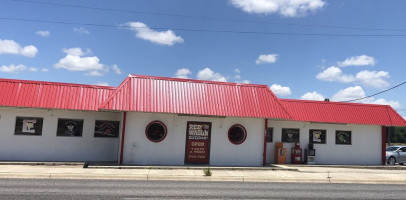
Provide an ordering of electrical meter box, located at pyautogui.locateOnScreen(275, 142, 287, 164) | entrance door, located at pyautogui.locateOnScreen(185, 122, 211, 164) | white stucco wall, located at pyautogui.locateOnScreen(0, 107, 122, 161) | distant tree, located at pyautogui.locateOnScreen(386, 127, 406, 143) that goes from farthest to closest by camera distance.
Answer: distant tree, located at pyautogui.locateOnScreen(386, 127, 406, 143) → electrical meter box, located at pyautogui.locateOnScreen(275, 142, 287, 164) → entrance door, located at pyautogui.locateOnScreen(185, 122, 211, 164) → white stucco wall, located at pyautogui.locateOnScreen(0, 107, 122, 161)

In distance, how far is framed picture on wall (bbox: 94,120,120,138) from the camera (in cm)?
1903

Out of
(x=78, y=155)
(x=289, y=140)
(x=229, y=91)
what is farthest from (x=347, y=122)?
(x=78, y=155)

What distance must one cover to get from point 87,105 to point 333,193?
41.9ft

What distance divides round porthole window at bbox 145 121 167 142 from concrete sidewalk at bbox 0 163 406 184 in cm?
187

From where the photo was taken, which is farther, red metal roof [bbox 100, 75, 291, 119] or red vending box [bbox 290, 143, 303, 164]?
red vending box [bbox 290, 143, 303, 164]

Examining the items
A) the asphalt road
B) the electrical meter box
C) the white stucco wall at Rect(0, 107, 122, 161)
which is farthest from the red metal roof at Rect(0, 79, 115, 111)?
the electrical meter box

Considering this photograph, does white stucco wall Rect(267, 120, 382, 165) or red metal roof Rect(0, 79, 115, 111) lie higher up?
red metal roof Rect(0, 79, 115, 111)

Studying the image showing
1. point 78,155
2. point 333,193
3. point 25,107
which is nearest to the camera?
point 333,193

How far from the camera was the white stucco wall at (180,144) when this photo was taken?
17641 mm

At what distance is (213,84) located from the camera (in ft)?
64.4

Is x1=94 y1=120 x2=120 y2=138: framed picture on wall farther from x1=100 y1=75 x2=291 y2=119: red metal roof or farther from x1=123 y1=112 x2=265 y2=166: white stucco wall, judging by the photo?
x1=100 y1=75 x2=291 y2=119: red metal roof

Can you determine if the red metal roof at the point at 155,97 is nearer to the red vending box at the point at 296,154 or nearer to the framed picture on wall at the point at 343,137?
the red vending box at the point at 296,154

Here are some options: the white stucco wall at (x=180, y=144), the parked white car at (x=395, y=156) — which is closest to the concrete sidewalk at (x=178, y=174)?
the white stucco wall at (x=180, y=144)

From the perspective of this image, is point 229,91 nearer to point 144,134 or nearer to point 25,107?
point 144,134
